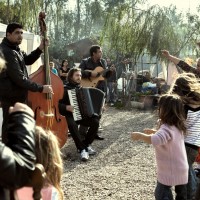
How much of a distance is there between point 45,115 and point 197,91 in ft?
7.00

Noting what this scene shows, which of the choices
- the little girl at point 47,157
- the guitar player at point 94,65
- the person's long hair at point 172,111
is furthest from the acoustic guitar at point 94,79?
the little girl at point 47,157

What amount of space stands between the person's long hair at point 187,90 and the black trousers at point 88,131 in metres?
2.37

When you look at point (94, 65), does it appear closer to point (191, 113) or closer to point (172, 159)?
point (191, 113)

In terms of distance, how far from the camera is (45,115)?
4.68 m

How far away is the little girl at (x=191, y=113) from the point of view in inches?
127

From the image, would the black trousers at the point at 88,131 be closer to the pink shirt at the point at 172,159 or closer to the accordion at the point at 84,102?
the accordion at the point at 84,102

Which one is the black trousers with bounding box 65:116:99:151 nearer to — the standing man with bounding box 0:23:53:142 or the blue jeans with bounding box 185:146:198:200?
the standing man with bounding box 0:23:53:142

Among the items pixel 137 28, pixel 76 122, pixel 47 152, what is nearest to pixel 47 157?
pixel 47 152

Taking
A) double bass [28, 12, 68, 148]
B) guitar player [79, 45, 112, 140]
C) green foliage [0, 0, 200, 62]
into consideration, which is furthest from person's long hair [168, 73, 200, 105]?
green foliage [0, 0, 200, 62]

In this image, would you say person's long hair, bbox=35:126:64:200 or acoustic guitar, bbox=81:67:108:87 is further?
acoustic guitar, bbox=81:67:108:87

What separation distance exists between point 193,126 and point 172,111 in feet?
1.41

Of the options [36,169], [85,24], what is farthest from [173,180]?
[85,24]

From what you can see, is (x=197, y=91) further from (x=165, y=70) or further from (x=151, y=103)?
(x=165, y=70)

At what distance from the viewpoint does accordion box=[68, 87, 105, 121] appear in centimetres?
536
